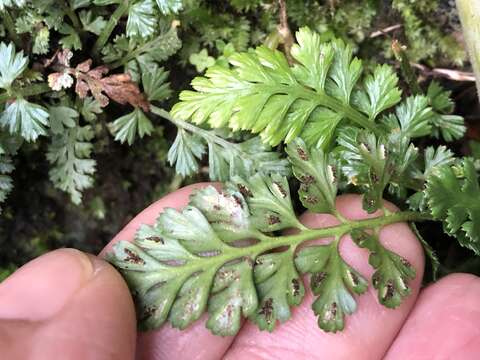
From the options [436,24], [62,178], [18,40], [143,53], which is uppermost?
[18,40]

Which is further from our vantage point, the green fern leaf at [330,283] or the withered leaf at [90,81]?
the withered leaf at [90,81]

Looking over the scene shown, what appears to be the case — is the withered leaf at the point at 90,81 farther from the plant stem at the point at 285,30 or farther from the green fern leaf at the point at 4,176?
the plant stem at the point at 285,30

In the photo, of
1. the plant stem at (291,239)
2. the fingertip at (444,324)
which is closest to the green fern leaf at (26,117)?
the plant stem at (291,239)

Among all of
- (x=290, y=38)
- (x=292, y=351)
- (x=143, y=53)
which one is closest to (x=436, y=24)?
(x=290, y=38)

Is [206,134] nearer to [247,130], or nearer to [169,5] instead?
[247,130]

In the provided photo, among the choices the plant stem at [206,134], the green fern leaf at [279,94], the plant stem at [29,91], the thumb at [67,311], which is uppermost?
the plant stem at [29,91]

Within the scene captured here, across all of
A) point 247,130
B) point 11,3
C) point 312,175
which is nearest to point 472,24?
point 312,175

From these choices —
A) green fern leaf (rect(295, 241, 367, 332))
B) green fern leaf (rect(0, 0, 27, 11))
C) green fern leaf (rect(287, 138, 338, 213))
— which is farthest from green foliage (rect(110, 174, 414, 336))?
green fern leaf (rect(0, 0, 27, 11))

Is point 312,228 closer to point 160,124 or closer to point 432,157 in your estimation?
point 432,157
